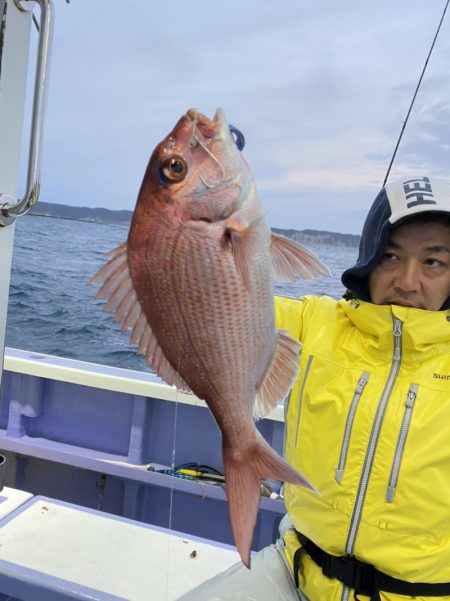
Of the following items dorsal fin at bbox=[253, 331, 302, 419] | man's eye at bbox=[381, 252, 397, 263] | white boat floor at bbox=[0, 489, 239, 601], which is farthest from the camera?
white boat floor at bbox=[0, 489, 239, 601]

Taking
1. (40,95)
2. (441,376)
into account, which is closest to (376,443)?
(441,376)

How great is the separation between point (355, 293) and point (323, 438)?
1.87 feet

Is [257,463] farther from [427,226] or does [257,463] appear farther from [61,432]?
[61,432]

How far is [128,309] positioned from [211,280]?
0.68 feet

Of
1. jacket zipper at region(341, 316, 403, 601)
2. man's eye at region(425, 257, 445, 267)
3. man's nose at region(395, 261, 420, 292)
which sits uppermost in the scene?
man's eye at region(425, 257, 445, 267)

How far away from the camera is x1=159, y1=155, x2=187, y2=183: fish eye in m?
1.13

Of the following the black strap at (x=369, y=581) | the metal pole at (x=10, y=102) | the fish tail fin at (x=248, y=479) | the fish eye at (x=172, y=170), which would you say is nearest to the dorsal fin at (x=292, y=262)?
the fish eye at (x=172, y=170)

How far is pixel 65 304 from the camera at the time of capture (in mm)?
10922

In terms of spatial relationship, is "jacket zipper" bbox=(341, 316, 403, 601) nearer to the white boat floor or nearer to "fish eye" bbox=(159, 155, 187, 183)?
the white boat floor

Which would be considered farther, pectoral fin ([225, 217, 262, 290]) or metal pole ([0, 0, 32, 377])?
metal pole ([0, 0, 32, 377])

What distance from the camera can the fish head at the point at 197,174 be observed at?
1135 mm

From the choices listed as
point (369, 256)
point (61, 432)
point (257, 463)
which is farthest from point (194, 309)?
point (61, 432)

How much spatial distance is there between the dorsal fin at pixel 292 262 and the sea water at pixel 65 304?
2.50 m

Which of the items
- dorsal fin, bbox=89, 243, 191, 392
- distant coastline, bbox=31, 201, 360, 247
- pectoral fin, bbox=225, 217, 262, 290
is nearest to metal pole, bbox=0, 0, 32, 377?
distant coastline, bbox=31, 201, 360, 247
